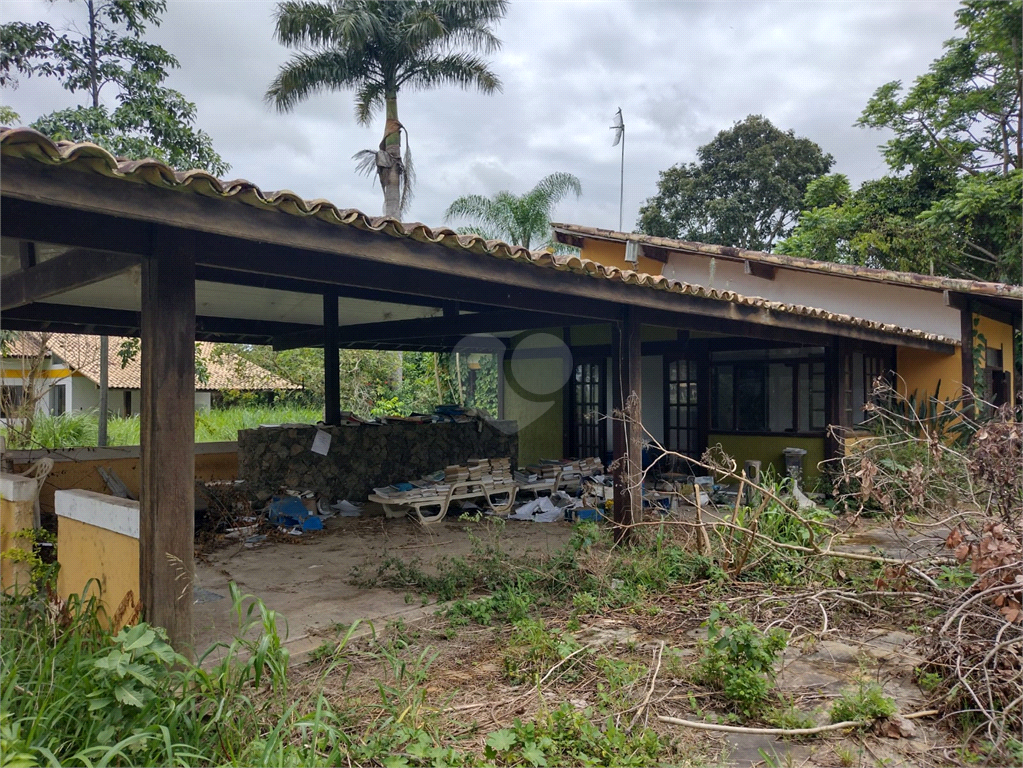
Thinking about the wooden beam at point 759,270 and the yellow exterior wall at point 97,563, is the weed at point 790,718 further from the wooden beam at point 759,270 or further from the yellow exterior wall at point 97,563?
the wooden beam at point 759,270

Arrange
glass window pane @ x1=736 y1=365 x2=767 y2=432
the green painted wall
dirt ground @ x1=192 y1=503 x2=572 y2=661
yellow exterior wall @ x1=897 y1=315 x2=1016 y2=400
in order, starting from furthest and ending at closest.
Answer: the green painted wall < yellow exterior wall @ x1=897 y1=315 x2=1016 y2=400 < glass window pane @ x1=736 y1=365 x2=767 y2=432 < dirt ground @ x1=192 y1=503 x2=572 y2=661

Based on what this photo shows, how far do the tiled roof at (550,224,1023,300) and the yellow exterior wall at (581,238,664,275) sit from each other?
1.72 ft

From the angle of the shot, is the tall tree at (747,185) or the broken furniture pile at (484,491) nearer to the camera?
the broken furniture pile at (484,491)

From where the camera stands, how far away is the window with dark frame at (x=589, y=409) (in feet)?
41.3

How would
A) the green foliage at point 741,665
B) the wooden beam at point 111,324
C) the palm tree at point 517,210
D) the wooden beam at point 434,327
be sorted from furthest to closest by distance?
the palm tree at point 517,210 < the wooden beam at point 111,324 < the wooden beam at point 434,327 < the green foliage at point 741,665

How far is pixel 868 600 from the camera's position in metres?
5.23

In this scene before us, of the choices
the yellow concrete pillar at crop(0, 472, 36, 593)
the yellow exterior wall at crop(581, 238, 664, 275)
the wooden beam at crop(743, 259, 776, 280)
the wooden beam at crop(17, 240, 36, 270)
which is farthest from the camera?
the yellow exterior wall at crop(581, 238, 664, 275)

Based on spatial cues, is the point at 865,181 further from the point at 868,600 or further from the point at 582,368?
the point at 868,600

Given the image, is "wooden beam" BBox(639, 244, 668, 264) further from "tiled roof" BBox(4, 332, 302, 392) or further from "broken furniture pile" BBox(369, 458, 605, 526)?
"tiled roof" BBox(4, 332, 302, 392)


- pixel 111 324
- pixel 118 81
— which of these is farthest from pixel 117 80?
pixel 111 324

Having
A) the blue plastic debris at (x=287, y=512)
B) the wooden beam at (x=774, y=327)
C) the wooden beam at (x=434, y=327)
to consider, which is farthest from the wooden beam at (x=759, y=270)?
the blue plastic debris at (x=287, y=512)

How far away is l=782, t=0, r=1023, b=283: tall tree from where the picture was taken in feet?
55.6

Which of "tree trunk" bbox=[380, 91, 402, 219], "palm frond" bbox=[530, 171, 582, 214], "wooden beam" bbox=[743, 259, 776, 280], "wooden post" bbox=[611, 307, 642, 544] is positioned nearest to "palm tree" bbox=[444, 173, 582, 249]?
"palm frond" bbox=[530, 171, 582, 214]

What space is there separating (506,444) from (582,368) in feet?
6.98
